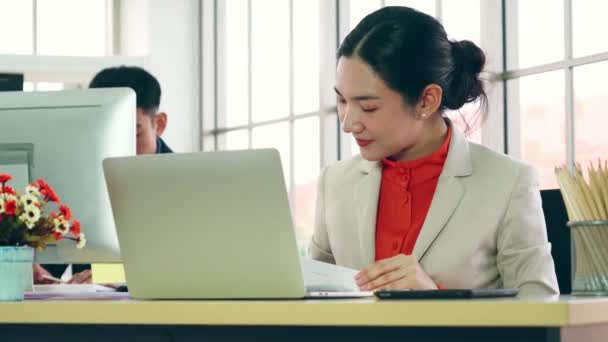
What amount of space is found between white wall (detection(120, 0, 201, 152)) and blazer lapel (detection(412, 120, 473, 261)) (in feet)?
15.3

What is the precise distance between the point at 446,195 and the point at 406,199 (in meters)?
0.14

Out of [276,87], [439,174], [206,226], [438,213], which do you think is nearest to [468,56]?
[439,174]

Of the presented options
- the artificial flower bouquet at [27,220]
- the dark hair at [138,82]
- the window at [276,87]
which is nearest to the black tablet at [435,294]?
the artificial flower bouquet at [27,220]

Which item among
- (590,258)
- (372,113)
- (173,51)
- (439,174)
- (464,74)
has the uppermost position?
(173,51)

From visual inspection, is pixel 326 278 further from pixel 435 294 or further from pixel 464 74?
pixel 464 74

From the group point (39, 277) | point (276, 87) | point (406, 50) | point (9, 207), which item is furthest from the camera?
point (276, 87)

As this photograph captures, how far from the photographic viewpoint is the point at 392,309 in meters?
1.31

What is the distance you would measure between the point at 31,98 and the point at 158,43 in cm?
487

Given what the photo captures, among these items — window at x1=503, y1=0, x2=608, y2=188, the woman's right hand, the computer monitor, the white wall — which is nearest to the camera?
the computer monitor

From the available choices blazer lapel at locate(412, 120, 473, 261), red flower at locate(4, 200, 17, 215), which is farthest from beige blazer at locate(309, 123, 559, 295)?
red flower at locate(4, 200, 17, 215)

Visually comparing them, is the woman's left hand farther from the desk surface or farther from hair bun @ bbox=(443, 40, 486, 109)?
hair bun @ bbox=(443, 40, 486, 109)

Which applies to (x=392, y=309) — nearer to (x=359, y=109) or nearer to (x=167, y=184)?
(x=167, y=184)

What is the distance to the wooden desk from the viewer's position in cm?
126

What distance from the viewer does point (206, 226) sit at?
1.57 meters
